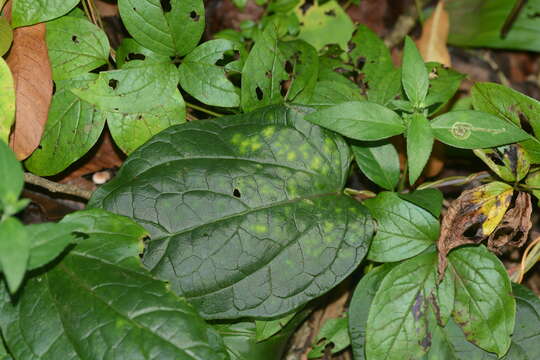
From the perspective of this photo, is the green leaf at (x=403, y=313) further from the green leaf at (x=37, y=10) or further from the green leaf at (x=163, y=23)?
the green leaf at (x=37, y=10)

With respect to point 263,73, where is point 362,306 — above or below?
below

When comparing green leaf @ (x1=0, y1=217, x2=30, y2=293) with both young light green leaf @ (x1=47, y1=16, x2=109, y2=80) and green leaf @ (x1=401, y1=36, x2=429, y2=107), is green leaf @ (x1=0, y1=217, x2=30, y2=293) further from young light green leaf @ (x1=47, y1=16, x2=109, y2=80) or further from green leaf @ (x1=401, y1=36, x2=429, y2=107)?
green leaf @ (x1=401, y1=36, x2=429, y2=107)

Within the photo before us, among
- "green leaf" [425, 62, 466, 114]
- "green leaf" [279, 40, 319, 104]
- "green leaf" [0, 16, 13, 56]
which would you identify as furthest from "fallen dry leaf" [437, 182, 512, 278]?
"green leaf" [0, 16, 13, 56]

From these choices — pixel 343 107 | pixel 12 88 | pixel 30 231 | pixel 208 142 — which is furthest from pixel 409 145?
pixel 12 88

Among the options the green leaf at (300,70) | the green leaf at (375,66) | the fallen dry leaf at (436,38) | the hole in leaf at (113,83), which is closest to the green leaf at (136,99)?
the hole in leaf at (113,83)

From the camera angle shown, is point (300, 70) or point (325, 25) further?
point (325, 25)

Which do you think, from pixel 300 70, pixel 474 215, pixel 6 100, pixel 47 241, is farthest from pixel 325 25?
pixel 47 241

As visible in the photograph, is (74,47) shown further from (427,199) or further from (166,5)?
(427,199)
